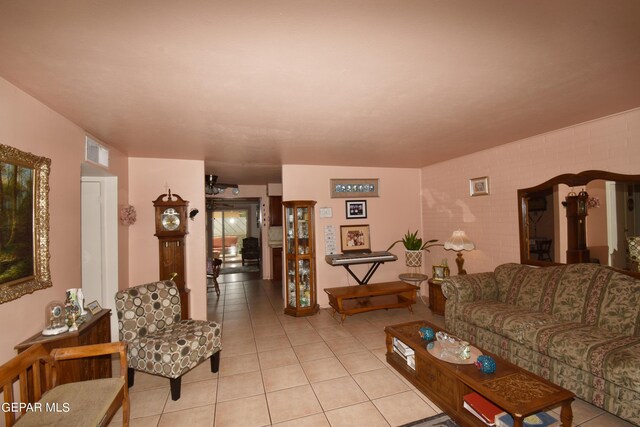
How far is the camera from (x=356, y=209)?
5.36 meters

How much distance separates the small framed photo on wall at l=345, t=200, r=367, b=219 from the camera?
5.32 m

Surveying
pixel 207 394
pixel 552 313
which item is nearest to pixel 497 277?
pixel 552 313

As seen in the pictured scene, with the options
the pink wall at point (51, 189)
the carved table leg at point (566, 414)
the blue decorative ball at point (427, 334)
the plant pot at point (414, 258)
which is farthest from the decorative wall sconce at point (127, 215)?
the carved table leg at point (566, 414)

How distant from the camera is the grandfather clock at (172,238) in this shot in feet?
13.1

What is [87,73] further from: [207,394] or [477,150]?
[477,150]

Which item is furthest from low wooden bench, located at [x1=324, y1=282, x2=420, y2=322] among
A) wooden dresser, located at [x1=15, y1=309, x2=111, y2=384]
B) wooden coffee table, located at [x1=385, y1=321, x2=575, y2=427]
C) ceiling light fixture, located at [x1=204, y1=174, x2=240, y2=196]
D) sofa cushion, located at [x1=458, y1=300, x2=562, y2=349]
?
ceiling light fixture, located at [x1=204, y1=174, x2=240, y2=196]

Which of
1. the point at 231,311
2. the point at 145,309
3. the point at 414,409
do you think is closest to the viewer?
the point at 414,409

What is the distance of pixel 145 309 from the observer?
288cm

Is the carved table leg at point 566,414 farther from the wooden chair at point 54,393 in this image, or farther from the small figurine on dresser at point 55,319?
the small figurine on dresser at point 55,319

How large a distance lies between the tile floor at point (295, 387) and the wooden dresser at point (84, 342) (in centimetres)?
41

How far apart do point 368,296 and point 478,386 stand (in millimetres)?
2822

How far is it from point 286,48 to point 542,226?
3.85 metres

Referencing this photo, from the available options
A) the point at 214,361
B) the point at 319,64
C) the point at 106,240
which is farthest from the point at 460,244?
the point at 106,240

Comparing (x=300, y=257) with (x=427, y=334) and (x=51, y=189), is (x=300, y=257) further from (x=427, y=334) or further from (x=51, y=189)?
(x=51, y=189)
